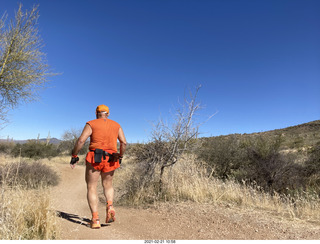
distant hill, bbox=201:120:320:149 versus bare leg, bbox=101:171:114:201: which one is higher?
distant hill, bbox=201:120:320:149

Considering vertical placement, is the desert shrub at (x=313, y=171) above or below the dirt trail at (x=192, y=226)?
above

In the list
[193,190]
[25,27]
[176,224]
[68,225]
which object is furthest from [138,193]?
[25,27]

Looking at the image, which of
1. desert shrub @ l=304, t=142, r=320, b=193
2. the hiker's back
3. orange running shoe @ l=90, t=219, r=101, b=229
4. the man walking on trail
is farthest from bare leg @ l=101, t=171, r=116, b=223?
desert shrub @ l=304, t=142, r=320, b=193

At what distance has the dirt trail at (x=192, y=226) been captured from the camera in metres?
3.72

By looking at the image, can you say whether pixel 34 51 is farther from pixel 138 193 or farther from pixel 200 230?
pixel 200 230

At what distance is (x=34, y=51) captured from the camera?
9.35m

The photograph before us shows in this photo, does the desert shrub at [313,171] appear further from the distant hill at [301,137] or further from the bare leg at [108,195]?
the bare leg at [108,195]

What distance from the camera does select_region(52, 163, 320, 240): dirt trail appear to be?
372cm

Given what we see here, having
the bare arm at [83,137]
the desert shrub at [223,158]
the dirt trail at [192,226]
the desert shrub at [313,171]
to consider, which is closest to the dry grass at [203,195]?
the dirt trail at [192,226]

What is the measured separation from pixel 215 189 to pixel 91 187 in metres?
3.36

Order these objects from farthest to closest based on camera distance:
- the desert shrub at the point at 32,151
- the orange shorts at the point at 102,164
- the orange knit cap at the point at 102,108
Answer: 1. the desert shrub at the point at 32,151
2. the orange knit cap at the point at 102,108
3. the orange shorts at the point at 102,164

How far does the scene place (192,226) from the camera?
421 centimetres

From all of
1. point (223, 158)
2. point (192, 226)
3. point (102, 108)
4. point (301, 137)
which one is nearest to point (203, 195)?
point (192, 226)

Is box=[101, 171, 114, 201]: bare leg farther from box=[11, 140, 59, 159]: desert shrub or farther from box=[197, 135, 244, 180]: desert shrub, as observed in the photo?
box=[11, 140, 59, 159]: desert shrub
